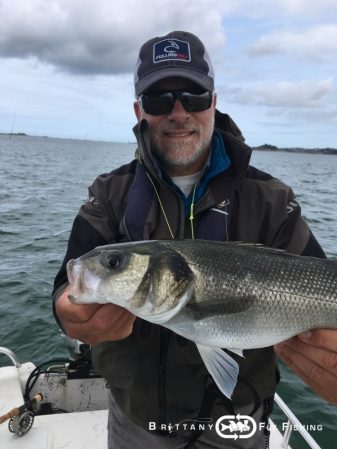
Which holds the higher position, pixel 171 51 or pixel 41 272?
pixel 171 51

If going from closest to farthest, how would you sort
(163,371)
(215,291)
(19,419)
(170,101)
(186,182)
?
(215,291) → (163,371) → (170,101) → (186,182) → (19,419)

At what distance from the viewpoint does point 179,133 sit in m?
3.43

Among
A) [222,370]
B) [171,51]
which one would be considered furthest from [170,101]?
[222,370]

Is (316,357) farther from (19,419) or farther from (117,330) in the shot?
(19,419)

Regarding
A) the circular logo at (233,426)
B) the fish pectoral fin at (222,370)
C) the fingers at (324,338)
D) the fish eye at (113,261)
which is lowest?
the circular logo at (233,426)

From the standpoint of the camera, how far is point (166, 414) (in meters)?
3.20

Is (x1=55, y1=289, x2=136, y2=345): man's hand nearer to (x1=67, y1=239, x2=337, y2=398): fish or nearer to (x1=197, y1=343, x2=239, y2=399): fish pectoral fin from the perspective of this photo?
(x1=67, y1=239, x2=337, y2=398): fish

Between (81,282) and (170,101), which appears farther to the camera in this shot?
(170,101)

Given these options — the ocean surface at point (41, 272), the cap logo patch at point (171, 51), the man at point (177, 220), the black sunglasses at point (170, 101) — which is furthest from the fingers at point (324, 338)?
the ocean surface at point (41, 272)

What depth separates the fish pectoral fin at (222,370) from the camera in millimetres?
2723

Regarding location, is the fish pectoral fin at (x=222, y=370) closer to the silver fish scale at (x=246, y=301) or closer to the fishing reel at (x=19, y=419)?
the silver fish scale at (x=246, y=301)

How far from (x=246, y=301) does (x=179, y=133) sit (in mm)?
1491

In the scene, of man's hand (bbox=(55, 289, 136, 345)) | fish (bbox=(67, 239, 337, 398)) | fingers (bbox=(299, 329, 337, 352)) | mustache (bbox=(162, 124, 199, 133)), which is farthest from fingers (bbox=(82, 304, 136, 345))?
mustache (bbox=(162, 124, 199, 133))

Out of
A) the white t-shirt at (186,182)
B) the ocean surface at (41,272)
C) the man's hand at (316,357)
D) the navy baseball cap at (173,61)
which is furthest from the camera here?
the ocean surface at (41,272)
